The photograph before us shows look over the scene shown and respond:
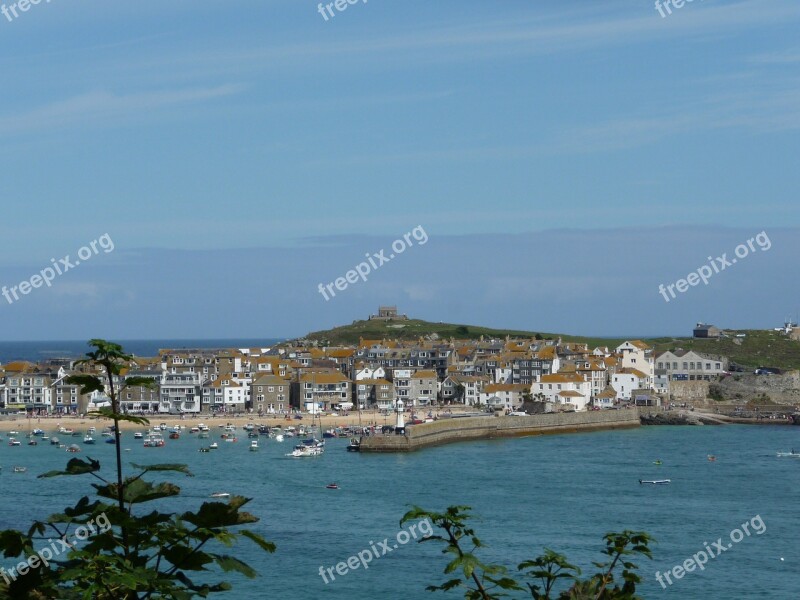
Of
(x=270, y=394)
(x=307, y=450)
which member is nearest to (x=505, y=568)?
(x=307, y=450)

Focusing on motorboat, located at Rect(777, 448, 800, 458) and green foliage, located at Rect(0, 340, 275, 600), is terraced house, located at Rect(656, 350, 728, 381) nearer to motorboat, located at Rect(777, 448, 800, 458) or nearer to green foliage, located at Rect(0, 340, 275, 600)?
motorboat, located at Rect(777, 448, 800, 458)

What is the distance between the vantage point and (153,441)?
61.8m

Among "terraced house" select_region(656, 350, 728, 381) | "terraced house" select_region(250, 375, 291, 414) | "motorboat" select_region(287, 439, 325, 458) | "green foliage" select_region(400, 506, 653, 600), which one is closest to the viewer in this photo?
"green foliage" select_region(400, 506, 653, 600)

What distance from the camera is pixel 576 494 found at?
4191 cm

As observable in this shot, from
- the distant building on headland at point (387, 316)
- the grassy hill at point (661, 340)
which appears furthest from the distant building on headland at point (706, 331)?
the distant building on headland at point (387, 316)

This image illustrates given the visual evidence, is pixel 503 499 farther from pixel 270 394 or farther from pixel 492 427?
pixel 270 394

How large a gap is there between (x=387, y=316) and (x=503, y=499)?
305 ft

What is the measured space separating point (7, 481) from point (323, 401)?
110 ft

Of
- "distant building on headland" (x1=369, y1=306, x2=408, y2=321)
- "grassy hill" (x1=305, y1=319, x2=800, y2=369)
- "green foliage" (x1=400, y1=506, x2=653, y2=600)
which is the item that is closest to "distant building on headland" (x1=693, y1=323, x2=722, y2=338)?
"grassy hill" (x1=305, y1=319, x2=800, y2=369)

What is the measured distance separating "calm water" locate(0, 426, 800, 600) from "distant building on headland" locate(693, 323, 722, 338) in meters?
45.2

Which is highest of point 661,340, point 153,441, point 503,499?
point 661,340

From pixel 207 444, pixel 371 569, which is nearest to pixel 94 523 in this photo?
pixel 371 569

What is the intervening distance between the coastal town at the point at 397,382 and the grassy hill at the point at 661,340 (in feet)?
37.2

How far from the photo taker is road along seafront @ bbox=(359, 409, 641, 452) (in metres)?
59.0
